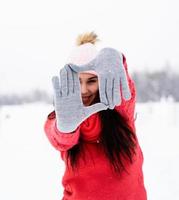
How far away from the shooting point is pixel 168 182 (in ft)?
7.29

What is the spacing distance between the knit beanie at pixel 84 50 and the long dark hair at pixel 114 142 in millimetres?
130

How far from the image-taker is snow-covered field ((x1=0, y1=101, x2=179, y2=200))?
7.20ft

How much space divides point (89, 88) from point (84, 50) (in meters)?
0.11

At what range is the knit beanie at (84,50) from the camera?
1.00 meters

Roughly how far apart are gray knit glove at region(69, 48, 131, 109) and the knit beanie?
6cm

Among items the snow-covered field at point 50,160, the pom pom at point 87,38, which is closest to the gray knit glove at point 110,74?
the pom pom at point 87,38

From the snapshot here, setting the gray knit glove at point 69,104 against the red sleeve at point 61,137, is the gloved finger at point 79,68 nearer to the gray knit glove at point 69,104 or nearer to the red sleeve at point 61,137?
the gray knit glove at point 69,104

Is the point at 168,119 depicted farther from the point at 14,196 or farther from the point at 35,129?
the point at 14,196

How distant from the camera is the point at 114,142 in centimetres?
99

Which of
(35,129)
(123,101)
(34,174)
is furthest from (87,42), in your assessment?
(35,129)

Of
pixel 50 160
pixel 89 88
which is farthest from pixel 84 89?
pixel 50 160

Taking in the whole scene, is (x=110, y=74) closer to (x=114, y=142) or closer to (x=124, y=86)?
(x=124, y=86)

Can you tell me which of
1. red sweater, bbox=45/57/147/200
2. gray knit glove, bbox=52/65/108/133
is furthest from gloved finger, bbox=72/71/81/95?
red sweater, bbox=45/57/147/200

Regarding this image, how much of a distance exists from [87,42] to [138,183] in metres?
0.36
